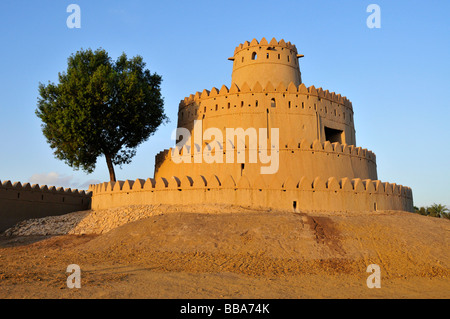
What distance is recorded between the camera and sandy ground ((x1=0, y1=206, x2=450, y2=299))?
9562mm

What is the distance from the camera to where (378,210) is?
66.7ft

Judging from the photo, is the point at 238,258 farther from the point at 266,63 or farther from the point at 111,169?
the point at 266,63

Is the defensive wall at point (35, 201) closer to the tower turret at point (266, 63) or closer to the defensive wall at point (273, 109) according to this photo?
the defensive wall at point (273, 109)

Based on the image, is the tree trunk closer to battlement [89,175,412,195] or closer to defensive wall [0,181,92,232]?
defensive wall [0,181,92,232]

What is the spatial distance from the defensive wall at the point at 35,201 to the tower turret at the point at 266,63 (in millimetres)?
14303

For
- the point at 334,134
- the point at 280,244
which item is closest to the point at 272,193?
the point at 280,244

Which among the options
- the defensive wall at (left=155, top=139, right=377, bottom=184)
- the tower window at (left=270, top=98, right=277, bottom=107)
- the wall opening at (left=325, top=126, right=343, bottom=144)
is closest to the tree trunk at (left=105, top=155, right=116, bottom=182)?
the defensive wall at (left=155, top=139, right=377, bottom=184)

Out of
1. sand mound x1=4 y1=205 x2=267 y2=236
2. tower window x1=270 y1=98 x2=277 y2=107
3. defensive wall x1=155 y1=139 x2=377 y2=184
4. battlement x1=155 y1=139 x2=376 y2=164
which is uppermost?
tower window x1=270 y1=98 x2=277 y2=107

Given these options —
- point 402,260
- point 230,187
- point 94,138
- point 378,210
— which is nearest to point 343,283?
point 402,260

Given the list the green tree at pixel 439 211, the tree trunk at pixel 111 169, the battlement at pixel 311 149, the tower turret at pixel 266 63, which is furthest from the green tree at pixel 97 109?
the green tree at pixel 439 211

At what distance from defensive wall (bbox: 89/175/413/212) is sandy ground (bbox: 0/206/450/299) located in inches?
29.3

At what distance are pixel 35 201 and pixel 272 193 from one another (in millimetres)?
14365

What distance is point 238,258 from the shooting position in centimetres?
1326

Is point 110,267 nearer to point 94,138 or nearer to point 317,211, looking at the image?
point 317,211
